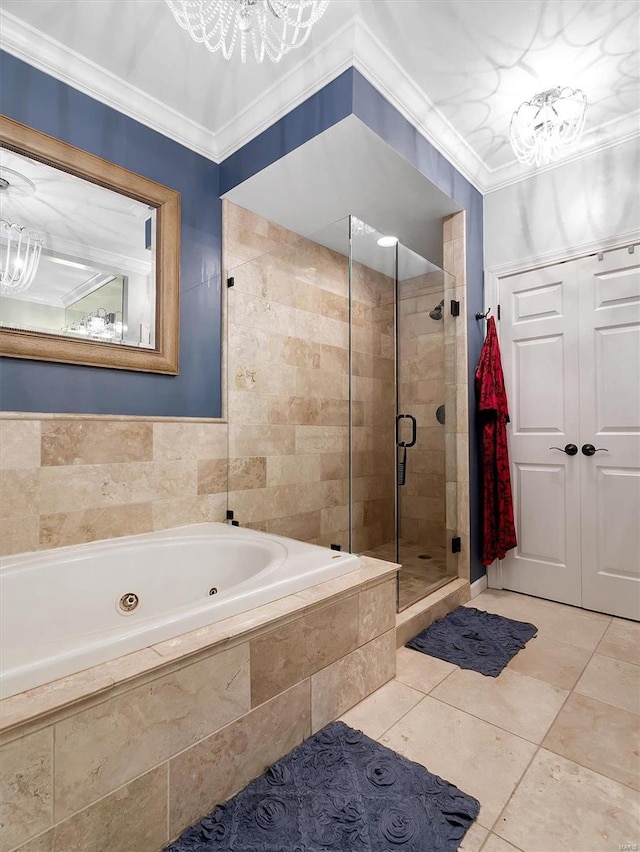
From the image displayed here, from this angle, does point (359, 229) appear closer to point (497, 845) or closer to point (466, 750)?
point (466, 750)

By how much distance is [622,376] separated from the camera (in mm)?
2449

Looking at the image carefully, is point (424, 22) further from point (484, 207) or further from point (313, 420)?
A: point (313, 420)

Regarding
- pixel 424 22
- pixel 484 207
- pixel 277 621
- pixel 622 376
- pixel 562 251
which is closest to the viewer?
pixel 277 621

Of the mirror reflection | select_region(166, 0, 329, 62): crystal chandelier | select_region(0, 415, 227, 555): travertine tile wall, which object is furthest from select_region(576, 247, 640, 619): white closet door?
the mirror reflection

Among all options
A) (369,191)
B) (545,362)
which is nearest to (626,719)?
(545,362)

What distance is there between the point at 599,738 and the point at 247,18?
2.63 meters

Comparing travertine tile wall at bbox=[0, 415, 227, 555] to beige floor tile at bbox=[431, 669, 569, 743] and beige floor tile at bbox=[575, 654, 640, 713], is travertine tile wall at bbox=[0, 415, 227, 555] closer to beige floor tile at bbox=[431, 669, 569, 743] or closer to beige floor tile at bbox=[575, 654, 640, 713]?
beige floor tile at bbox=[431, 669, 569, 743]

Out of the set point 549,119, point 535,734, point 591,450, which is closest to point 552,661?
point 535,734

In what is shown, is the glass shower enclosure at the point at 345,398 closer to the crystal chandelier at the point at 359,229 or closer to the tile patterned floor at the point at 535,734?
the crystal chandelier at the point at 359,229

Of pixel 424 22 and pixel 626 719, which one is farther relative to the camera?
pixel 424 22

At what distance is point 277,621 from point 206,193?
2321mm

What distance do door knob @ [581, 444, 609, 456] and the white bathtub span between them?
166cm

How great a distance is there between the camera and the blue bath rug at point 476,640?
2.00 metres

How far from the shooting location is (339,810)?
1188 mm
